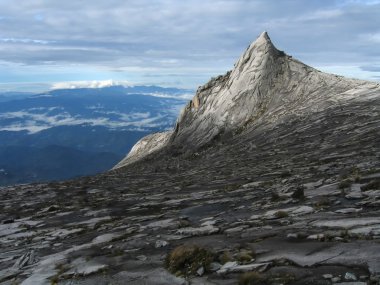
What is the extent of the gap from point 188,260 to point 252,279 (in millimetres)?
3236

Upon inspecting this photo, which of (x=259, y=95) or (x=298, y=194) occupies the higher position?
(x=259, y=95)

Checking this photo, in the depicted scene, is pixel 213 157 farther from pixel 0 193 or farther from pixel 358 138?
pixel 0 193

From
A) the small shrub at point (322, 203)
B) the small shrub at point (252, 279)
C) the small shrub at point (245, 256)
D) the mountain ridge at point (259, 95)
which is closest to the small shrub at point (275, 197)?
the small shrub at point (322, 203)

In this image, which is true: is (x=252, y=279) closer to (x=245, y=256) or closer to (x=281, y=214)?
(x=245, y=256)

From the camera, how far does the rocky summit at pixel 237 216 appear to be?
1429 cm

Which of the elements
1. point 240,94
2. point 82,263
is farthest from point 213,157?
point 82,263

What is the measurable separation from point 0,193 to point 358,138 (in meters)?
39.1

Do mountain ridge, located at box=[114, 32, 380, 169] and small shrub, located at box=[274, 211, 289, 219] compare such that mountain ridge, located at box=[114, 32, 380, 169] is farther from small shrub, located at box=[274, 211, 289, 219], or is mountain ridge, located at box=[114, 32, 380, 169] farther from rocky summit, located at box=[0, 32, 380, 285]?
small shrub, located at box=[274, 211, 289, 219]

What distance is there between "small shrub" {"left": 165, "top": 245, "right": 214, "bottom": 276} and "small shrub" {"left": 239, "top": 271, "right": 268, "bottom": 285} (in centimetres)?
209

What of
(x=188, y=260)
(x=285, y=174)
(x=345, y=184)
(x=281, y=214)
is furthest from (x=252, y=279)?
(x=285, y=174)

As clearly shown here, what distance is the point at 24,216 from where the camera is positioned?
111 feet

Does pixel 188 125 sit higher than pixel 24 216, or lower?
higher

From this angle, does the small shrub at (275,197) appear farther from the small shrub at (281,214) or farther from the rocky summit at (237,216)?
the small shrub at (281,214)

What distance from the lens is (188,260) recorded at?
603 inches
